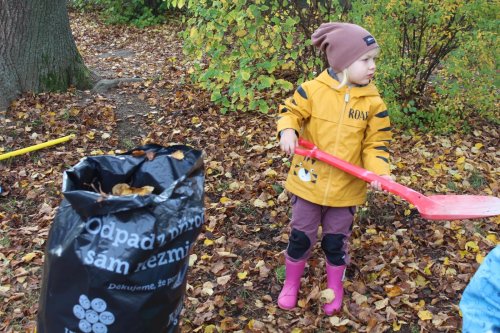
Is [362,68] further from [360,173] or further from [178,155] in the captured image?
[178,155]

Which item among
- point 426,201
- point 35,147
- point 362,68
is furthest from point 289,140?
point 35,147

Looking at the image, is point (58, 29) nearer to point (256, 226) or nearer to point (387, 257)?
point (256, 226)

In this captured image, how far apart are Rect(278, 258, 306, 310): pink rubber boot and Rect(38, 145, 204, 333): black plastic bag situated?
98 cm

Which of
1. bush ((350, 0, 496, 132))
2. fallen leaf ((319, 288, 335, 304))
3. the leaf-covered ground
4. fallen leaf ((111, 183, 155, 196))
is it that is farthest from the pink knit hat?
bush ((350, 0, 496, 132))

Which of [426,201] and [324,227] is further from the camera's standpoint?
[324,227]

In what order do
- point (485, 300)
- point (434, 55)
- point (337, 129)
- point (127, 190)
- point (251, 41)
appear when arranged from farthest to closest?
1. point (251, 41)
2. point (434, 55)
3. point (337, 129)
4. point (127, 190)
5. point (485, 300)

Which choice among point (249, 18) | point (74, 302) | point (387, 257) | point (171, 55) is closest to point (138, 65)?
point (171, 55)

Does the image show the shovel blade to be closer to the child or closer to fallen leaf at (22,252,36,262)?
the child

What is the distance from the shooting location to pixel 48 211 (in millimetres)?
3758

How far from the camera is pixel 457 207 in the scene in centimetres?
249

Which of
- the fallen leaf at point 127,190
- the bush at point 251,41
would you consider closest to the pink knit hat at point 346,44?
the fallen leaf at point 127,190

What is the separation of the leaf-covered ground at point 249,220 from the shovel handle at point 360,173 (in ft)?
2.58

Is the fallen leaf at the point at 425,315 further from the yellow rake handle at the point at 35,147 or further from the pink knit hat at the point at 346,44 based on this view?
the yellow rake handle at the point at 35,147

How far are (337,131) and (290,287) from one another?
38.3 inches
